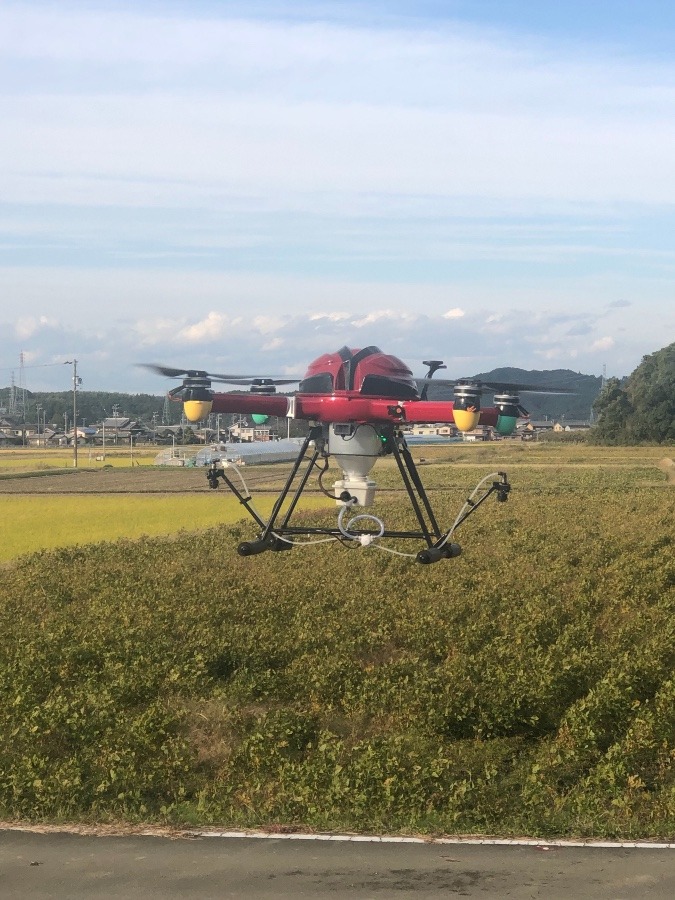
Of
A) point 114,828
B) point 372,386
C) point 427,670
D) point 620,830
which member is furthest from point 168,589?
point 372,386

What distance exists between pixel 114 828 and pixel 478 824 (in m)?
4.53

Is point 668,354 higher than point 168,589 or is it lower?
higher

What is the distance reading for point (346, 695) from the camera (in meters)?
18.5

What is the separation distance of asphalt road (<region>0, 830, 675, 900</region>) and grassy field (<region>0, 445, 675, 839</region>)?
72cm

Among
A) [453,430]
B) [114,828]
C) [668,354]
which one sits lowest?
[114,828]

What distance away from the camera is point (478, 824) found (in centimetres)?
1416

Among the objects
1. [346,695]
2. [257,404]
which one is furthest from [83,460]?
[257,404]

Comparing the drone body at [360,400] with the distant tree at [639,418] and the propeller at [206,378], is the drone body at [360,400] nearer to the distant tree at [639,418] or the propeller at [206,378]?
the propeller at [206,378]

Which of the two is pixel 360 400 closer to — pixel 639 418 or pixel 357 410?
pixel 357 410

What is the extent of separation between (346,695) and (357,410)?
27.5 feet

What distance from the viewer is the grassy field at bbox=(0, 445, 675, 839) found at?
48.1ft

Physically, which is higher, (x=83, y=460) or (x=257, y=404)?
(x=257, y=404)

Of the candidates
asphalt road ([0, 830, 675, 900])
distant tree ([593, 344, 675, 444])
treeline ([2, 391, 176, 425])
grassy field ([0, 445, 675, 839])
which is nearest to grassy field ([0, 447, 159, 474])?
distant tree ([593, 344, 675, 444])

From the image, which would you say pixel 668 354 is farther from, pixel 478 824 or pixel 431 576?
pixel 478 824
